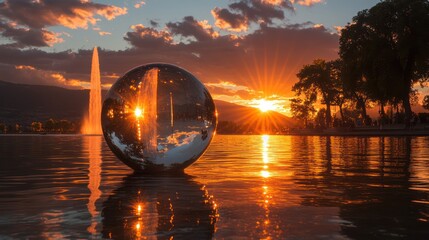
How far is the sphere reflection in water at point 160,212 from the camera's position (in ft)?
15.5

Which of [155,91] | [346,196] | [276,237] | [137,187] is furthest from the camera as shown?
[155,91]

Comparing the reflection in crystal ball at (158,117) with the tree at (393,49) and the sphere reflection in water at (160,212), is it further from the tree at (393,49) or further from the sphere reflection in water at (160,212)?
the tree at (393,49)

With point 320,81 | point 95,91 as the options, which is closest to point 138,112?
point 95,91

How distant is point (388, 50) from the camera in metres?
53.5

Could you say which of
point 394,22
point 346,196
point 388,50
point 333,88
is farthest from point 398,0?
point 346,196

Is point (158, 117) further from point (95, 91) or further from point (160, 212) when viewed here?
point (95, 91)

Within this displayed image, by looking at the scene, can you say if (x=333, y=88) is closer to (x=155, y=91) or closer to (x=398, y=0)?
(x=398, y=0)

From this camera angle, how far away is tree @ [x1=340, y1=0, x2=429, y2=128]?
2071 inches

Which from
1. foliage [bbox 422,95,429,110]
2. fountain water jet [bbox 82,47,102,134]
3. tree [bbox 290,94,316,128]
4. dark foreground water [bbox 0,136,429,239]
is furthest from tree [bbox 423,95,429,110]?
dark foreground water [bbox 0,136,429,239]

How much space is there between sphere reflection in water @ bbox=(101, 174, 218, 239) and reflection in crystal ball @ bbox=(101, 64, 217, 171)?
50.5 inches

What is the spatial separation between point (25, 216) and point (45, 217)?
0.95 feet

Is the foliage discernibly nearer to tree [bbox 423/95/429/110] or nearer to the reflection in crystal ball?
tree [bbox 423/95/429/110]

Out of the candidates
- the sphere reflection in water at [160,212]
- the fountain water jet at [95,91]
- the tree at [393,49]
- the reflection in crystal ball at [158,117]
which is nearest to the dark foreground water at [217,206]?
the sphere reflection in water at [160,212]

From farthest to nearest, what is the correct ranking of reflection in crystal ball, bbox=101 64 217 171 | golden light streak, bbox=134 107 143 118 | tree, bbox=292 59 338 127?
tree, bbox=292 59 338 127 < golden light streak, bbox=134 107 143 118 < reflection in crystal ball, bbox=101 64 217 171
